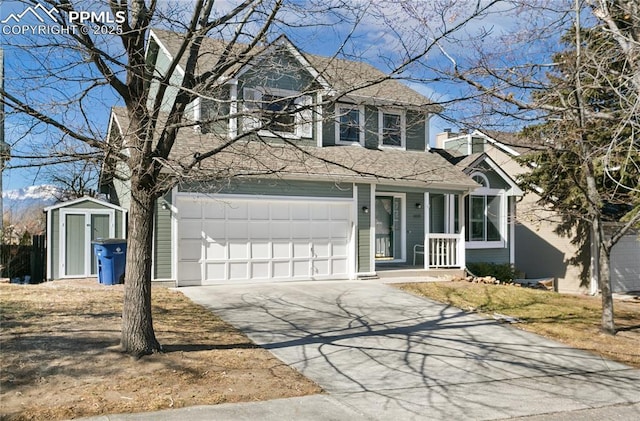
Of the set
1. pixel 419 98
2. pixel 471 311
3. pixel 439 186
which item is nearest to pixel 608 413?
pixel 471 311

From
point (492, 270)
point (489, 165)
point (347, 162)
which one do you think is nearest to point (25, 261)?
point (347, 162)

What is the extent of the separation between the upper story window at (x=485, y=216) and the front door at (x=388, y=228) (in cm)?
246

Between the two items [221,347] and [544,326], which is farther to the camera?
[544,326]

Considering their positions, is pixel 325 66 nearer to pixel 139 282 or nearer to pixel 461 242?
pixel 139 282

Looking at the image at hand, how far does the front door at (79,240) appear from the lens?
14016mm

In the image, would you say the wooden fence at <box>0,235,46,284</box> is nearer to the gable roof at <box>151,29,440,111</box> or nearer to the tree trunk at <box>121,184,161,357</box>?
the gable roof at <box>151,29,440,111</box>

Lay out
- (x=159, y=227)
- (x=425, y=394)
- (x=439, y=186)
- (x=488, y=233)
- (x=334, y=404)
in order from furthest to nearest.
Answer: (x=488, y=233), (x=439, y=186), (x=159, y=227), (x=425, y=394), (x=334, y=404)

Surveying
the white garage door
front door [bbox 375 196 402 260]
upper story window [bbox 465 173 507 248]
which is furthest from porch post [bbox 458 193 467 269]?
the white garage door

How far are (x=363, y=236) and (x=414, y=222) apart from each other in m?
2.98

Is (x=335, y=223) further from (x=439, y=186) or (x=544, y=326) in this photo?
(x=544, y=326)

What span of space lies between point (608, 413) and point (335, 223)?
10023 mm

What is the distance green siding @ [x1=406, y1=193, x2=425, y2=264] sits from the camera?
18188mm

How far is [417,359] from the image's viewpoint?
8.53m

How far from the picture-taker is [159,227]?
43.8 ft
